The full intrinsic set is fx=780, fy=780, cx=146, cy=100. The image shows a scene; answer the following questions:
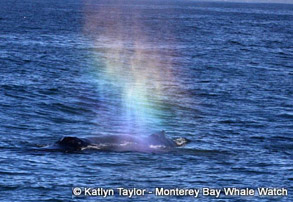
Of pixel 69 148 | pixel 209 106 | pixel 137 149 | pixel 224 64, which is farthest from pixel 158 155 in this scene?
pixel 224 64

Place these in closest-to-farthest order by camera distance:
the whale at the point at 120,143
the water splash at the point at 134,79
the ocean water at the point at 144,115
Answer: the ocean water at the point at 144,115
the whale at the point at 120,143
the water splash at the point at 134,79

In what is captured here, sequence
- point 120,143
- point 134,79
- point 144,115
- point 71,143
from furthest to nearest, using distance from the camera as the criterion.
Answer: point 134,79 < point 144,115 < point 120,143 < point 71,143

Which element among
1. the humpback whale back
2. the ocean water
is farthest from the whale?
the ocean water

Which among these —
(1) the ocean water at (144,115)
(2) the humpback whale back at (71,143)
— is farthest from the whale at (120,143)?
(1) the ocean water at (144,115)

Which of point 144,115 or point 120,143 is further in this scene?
point 144,115

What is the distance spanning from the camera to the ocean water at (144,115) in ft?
91.4

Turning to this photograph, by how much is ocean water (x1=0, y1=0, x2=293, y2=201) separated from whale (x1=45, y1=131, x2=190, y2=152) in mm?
625

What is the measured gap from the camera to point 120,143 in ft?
107

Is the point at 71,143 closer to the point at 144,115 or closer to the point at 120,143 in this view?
the point at 120,143

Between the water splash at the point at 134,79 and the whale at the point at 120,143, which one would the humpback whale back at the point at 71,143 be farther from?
the water splash at the point at 134,79

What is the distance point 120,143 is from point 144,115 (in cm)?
935

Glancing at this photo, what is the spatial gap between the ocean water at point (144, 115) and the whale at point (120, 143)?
0.62 metres

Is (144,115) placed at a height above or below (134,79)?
above

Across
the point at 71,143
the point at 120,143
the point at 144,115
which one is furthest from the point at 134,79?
the point at 71,143
